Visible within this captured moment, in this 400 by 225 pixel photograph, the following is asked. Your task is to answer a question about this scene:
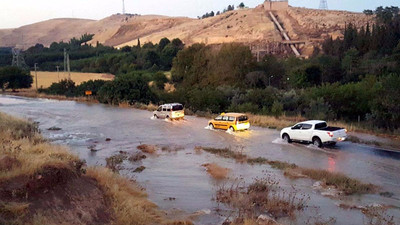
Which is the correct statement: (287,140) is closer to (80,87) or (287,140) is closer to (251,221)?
(251,221)

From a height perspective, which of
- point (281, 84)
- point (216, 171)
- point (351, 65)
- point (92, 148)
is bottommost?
point (92, 148)


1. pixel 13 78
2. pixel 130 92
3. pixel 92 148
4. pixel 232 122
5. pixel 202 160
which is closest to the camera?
pixel 202 160

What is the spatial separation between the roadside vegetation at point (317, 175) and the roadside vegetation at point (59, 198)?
694 cm

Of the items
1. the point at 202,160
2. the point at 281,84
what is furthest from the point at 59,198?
the point at 281,84

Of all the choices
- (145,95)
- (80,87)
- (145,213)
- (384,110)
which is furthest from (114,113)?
(145,213)

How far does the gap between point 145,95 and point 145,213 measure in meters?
45.1

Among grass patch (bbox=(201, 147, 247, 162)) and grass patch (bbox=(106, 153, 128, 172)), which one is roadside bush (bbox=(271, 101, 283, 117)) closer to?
grass patch (bbox=(201, 147, 247, 162))

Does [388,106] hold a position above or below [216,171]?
above

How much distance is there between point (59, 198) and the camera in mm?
10555

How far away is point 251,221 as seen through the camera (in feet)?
35.9

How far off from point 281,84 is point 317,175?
48984mm

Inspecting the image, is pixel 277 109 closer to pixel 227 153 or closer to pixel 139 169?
pixel 227 153

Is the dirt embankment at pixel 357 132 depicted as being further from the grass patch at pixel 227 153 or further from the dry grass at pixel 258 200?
the dry grass at pixel 258 200

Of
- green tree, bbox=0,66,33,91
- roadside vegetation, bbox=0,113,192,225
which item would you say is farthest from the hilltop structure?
roadside vegetation, bbox=0,113,192,225
